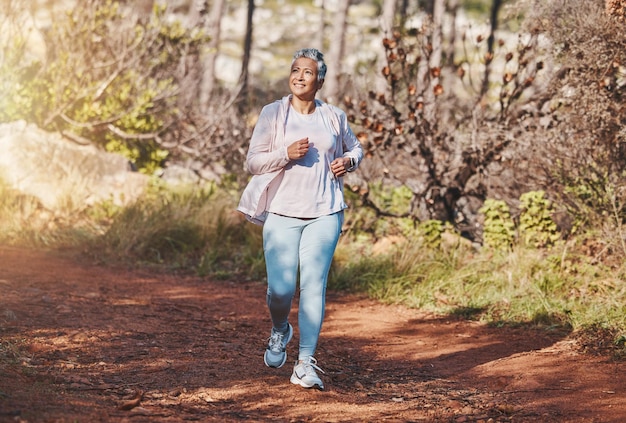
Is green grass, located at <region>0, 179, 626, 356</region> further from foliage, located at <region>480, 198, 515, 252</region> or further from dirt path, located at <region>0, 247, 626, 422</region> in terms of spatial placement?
dirt path, located at <region>0, 247, 626, 422</region>

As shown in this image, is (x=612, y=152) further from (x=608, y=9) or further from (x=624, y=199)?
(x=608, y=9)

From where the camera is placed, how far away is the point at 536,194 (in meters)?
8.77

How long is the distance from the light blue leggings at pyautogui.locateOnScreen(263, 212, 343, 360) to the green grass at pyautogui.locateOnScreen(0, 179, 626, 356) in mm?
2446

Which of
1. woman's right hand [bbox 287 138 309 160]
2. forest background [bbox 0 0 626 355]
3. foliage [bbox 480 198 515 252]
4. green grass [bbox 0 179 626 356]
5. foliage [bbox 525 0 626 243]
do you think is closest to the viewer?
woman's right hand [bbox 287 138 309 160]

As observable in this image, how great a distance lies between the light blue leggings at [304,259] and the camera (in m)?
4.75

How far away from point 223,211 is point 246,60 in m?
11.0

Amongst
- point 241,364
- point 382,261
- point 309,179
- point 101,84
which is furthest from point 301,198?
point 101,84

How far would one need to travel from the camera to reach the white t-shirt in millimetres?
4773

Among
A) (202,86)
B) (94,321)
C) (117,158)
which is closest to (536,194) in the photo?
(94,321)

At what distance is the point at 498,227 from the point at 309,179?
4.72 m

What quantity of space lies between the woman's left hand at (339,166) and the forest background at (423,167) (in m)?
2.60

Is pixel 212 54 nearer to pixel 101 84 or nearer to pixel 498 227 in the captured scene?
pixel 101 84

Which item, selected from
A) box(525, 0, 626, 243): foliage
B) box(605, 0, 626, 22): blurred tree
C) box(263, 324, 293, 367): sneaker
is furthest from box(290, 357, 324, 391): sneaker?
box(605, 0, 626, 22): blurred tree

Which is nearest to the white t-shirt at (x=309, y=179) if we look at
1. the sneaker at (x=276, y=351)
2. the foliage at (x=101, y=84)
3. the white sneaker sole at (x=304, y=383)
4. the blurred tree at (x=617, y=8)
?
the sneaker at (x=276, y=351)
